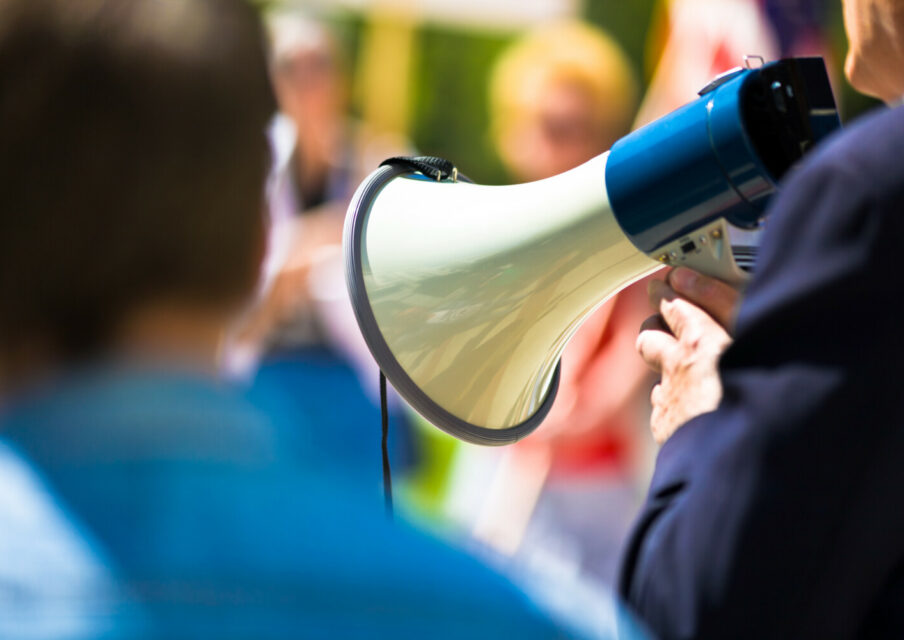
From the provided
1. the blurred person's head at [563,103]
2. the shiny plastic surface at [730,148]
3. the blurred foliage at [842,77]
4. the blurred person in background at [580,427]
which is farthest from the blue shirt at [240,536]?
the blurred foliage at [842,77]

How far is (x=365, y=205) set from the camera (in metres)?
1.50

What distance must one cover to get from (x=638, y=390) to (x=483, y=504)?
2.36 ft

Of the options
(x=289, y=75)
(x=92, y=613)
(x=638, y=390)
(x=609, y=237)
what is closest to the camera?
(x=92, y=613)

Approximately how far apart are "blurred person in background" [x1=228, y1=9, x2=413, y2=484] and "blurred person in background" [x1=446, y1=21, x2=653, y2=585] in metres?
0.49

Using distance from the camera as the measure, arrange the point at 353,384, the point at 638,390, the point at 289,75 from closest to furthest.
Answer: the point at 638,390
the point at 353,384
the point at 289,75

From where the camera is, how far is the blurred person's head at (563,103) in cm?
378

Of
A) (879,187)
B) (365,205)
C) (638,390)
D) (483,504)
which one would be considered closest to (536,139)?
(638,390)

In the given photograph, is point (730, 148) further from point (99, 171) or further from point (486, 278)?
point (99, 171)

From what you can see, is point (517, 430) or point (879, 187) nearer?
point (879, 187)

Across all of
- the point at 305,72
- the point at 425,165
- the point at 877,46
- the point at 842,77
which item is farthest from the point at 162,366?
the point at 842,77

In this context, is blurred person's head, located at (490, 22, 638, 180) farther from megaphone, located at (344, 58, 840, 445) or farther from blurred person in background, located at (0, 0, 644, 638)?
blurred person in background, located at (0, 0, 644, 638)

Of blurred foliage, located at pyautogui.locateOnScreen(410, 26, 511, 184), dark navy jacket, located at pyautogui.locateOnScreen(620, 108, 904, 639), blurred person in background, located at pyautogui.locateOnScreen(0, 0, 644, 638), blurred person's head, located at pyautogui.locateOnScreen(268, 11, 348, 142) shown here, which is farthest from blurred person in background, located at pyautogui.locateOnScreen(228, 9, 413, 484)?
blurred person in background, located at pyautogui.locateOnScreen(0, 0, 644, 638)

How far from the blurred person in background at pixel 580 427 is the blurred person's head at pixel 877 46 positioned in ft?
6.91

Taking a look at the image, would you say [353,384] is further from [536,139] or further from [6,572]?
[6,572]
